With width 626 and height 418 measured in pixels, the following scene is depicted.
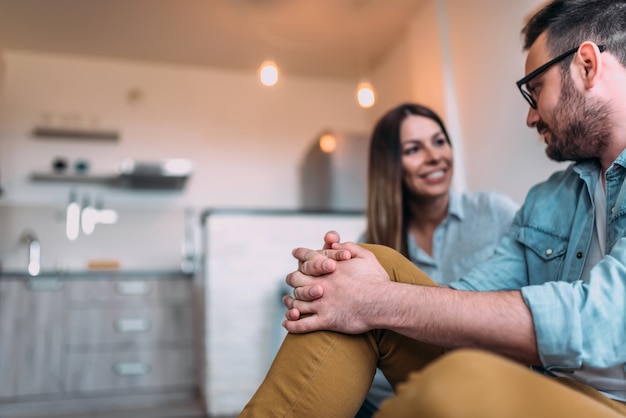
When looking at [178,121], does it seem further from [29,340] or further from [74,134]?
[29,340]

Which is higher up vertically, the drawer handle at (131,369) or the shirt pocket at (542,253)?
the shirt pocket at (542,253)

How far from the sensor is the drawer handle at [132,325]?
3857mm

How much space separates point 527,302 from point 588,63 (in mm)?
521

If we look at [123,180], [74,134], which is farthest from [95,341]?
[74,134]

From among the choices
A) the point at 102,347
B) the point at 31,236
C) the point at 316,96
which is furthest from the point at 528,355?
the point at 316,96

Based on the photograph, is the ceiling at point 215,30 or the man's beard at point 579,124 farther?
the ceiling at point 215,30

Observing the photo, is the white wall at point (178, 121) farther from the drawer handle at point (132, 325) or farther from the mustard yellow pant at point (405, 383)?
the mustard yellow pant at point (405, 383)

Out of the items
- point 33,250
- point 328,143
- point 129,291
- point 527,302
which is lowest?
point 129,291

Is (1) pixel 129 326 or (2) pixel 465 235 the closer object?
(2) pixel 465 235

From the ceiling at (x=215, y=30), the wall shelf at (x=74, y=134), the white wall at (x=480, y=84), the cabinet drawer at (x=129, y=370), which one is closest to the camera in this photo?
the white wall at (x=480, y=84)

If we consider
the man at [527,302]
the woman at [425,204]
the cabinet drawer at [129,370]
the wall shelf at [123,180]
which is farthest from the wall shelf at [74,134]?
the man at [527,302]

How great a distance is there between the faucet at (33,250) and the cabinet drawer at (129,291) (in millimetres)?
977

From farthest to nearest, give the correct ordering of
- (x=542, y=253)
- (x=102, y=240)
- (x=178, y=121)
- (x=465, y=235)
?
1. (x=178, y=121)
2. (x=102, y=240)
3. (x=465, y=235)
4. (x=542, y=253)

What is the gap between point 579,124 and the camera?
104cm
